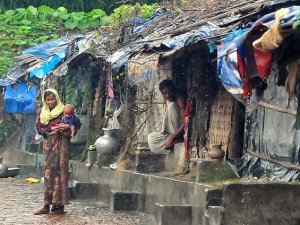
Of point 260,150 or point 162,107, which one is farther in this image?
point 162,107

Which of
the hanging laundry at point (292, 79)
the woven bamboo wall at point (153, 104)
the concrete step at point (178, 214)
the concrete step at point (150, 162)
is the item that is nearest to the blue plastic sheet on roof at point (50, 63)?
the woven bamboo wall at point (153, 104)

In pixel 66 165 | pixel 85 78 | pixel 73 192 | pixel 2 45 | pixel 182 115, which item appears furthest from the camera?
pixel 2 45

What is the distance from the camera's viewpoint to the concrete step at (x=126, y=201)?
15.7 meters

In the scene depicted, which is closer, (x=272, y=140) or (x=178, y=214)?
(x=272, y=140)

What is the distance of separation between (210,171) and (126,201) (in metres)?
2.79

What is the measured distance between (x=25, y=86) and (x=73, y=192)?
8.68 metres

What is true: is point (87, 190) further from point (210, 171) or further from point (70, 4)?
point (70, 4)

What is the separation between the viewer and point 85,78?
2164 cm

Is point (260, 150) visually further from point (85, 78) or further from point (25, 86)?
point (25, 86)

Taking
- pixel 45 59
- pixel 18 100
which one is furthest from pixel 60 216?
pixel 18 100

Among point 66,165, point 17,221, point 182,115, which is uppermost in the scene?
point 182,115

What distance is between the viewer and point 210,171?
13.5 m

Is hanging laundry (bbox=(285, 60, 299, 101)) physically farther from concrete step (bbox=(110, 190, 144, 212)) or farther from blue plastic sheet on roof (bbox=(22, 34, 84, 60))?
blue plastic sheet on roof (bbox=(22, 34, 84, 60))

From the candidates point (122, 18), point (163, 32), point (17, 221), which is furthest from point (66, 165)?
point (122, 18)
